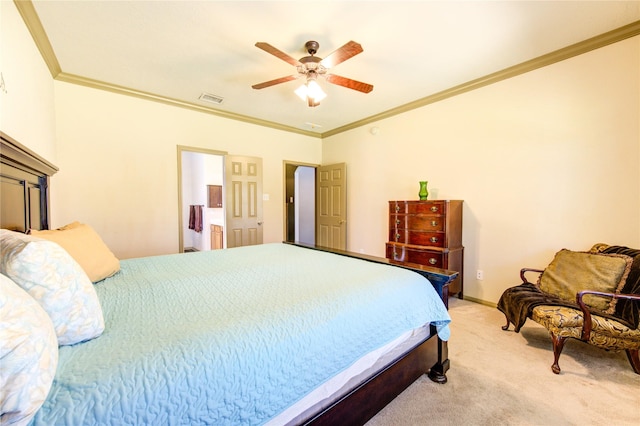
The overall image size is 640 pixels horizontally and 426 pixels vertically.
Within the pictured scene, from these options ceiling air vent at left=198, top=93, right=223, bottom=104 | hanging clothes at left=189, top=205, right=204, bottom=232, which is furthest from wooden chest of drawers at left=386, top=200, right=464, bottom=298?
hanging clothes at left=189, top=205, right=204, bottom=232

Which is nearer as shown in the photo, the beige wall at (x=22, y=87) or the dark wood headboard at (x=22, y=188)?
the dark wood headboard at (x=22, y=188)

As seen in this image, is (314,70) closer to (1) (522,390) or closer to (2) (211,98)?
(2) (211,98)

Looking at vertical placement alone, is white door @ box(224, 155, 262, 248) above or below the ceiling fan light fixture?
below

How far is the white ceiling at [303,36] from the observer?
1.98 metres

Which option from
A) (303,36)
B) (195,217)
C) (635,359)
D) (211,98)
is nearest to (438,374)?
(635,359)

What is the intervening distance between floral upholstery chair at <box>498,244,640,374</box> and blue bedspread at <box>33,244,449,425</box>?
0.98m

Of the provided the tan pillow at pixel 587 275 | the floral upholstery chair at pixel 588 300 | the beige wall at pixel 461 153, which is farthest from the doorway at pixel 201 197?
the tan pillow at pixel 587 275

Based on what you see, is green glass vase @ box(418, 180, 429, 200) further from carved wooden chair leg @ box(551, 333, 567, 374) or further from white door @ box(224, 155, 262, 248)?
white door @ box(224, 155, 262, 248)

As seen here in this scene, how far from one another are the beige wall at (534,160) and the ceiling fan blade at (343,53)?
197cm

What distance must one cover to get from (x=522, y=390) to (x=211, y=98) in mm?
4371

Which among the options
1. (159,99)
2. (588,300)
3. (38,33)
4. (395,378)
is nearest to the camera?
(395,378)

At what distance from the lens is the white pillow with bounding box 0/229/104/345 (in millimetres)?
788

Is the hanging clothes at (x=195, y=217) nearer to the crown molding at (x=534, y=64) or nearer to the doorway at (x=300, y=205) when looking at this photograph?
the doorway at (x=300, y=205)

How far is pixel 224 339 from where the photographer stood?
898 millimetres
